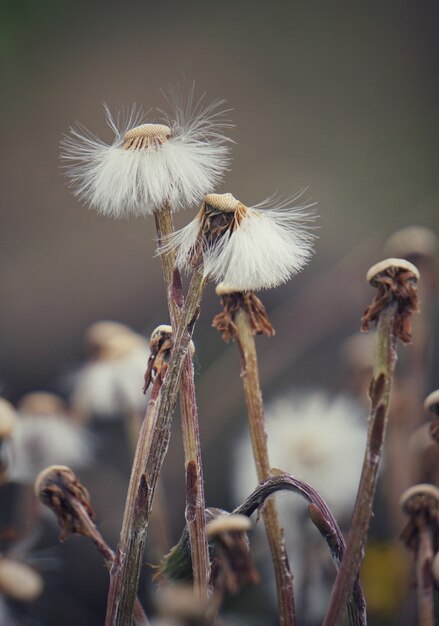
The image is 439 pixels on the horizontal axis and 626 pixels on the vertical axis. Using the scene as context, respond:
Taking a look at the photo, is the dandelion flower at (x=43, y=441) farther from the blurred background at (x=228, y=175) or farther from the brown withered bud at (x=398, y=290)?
the brown withered bud at (x=398, y=290)

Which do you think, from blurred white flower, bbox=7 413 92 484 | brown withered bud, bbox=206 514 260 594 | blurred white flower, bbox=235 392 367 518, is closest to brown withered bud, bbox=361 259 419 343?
brown withered bud, bbox=206 514 260 594

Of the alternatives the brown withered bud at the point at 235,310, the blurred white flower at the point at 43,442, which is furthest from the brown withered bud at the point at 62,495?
the blurred white flower at the point at 43,442

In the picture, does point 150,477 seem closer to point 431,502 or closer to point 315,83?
point 431,502

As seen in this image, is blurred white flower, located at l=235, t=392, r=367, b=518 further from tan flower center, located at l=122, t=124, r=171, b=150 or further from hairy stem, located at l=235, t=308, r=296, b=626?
tan flower center, located at l=122, t=124, r=171, b=150

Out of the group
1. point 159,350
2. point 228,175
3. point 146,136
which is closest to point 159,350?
point 159,350

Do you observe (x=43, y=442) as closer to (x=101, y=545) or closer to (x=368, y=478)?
(x=101, y=545)
